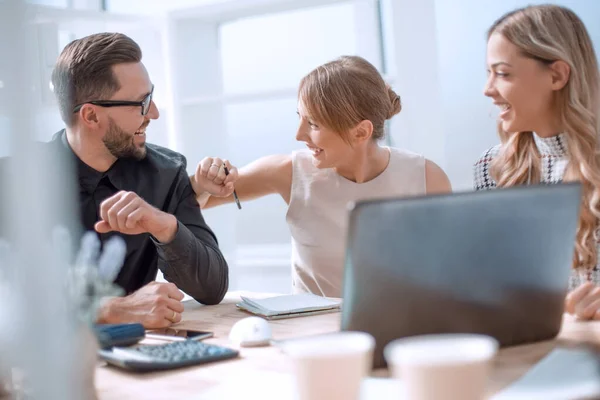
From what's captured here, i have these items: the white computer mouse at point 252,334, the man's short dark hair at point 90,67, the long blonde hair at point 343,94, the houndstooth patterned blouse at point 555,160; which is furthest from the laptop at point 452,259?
the man's short dark hair at point 90,67

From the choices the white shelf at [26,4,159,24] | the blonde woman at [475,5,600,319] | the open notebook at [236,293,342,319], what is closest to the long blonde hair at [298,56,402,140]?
the blonde woman at [475,5,600,319]

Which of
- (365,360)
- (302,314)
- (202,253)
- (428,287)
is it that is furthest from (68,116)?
(365,360)

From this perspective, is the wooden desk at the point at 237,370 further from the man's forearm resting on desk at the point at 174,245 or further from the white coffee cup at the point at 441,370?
the man's forearm resting on desk at the point at 174,245

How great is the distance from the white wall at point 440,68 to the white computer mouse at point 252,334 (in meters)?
1.93

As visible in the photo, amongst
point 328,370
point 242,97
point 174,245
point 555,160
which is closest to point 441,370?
point 328,370

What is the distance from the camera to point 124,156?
7.30 ft

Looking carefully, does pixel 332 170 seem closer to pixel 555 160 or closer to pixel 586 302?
pixel 555 160

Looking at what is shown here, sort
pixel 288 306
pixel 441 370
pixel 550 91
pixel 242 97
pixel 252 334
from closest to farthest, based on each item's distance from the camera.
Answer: pixel 441 370
pixel 252 334
pixel 288 306
pixel 550 91
pixel 242 97

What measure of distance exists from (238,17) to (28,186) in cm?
349

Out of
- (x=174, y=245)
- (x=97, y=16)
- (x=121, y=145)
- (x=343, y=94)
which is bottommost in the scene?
(x=174, y=245)

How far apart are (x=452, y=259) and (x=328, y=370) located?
12.5 inches

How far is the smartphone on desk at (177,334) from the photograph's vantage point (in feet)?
4.54

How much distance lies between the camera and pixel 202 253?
1975 millimetres

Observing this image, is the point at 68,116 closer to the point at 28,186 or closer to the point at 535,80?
the point at 535,80
